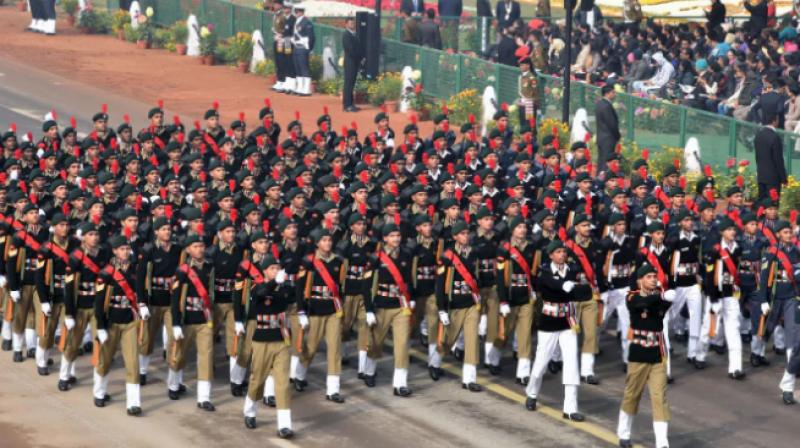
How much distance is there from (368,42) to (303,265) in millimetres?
20901

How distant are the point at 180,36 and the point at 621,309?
28036 mm

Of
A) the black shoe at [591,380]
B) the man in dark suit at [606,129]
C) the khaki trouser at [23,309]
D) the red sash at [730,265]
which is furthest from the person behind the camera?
the man in dark suit at [606,129]

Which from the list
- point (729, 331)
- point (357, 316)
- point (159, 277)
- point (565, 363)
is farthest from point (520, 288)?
point (159, 277)

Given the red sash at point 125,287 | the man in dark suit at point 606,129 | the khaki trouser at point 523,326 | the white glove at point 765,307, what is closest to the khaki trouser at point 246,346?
the red sash at point 125,287

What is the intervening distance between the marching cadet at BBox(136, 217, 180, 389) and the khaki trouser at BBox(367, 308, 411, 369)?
238cm

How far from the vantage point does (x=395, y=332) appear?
2142 centimetres

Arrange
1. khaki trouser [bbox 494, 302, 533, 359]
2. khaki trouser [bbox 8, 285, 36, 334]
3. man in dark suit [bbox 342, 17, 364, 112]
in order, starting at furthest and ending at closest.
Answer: man in dark suit [bbox 342, 17, 364, 112] → khaki trouser [bbox 8, 285, 36, 334] → khaki trouser [bbox 494, 302, 533, 359]

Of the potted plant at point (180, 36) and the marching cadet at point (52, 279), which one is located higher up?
the potted plant at point (180, 36)

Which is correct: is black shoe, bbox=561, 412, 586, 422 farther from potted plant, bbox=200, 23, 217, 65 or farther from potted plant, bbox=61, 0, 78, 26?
potted plant, bbox=61, 0, 78, 26

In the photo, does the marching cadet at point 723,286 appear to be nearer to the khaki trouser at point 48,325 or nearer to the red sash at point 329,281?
the red sash at point 329,281

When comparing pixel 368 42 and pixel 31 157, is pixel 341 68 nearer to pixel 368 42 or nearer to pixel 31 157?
pixel 368 42

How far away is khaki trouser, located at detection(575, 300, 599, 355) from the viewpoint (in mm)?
21625

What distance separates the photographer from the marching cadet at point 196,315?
68.0 ft

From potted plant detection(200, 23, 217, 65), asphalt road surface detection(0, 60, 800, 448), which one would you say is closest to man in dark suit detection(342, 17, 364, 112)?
potted plant detection(200, 23, 217, 65)
